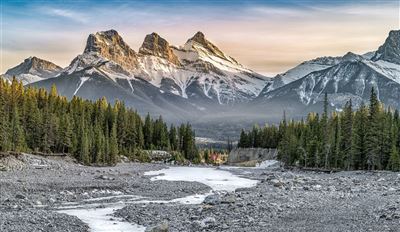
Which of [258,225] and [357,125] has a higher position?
[357,125]

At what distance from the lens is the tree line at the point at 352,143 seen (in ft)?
314

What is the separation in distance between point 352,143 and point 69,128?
58.3 meters

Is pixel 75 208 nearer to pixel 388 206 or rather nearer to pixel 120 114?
pixel 388 206

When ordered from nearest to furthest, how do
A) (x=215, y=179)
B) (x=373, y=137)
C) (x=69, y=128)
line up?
(x=215, y=179)
(x=373, y=137)
(x=69, y=128)

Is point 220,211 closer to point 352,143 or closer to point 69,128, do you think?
point 352,143

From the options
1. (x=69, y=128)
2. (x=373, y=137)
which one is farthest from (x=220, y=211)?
(x=69, y=128)

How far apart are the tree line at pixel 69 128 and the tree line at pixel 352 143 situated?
43738mm

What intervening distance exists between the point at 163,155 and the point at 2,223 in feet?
397

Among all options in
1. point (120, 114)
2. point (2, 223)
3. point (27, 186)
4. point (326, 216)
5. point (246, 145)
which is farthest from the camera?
point (246, 145)

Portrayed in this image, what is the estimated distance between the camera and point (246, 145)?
19362cm

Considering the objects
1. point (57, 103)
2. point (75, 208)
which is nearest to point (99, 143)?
point (57, 103)

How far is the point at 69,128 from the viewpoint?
111625 millimetres

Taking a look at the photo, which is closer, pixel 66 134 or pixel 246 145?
pixel 66 134

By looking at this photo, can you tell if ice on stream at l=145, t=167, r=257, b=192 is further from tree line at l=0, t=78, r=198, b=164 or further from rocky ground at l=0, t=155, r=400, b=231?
tree line at l=0, t=78, r=198, b=164
